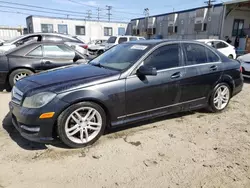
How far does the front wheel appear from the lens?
4.41 meters

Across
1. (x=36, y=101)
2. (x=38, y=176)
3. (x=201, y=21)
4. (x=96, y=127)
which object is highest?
(x=201, y=21)

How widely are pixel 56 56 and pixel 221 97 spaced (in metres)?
4.71

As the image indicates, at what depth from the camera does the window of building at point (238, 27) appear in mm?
26413

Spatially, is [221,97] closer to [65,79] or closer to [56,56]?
[65,79]

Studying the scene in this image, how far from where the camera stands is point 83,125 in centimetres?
312

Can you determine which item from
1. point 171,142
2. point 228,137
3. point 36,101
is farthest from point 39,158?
point 228,137

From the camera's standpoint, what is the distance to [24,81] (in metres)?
3.37

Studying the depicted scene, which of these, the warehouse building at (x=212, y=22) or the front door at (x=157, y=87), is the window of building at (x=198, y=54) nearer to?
the front door at (x=157, y=87)

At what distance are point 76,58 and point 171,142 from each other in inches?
177

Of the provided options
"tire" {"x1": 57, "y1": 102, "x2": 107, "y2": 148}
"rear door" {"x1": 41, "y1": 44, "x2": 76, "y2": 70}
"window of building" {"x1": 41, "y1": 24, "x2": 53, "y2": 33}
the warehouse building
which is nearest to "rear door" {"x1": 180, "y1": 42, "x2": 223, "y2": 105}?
"tire" {"x1": 57, "y1": 102, "x2": 107, "y2": 148}

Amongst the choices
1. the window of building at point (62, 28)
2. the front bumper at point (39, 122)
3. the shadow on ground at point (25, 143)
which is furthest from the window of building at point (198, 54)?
the window of building at point (62, 28)

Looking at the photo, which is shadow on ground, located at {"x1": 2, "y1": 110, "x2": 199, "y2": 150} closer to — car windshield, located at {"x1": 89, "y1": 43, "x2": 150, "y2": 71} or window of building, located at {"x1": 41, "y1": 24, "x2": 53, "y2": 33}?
car windshield, located at {"x1": 89, "y1": 43, "x2": 150, "y2": 71}

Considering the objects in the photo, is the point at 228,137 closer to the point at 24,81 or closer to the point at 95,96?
the point at 95,96

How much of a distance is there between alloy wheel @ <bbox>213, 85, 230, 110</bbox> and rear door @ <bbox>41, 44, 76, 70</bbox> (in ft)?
14.2
